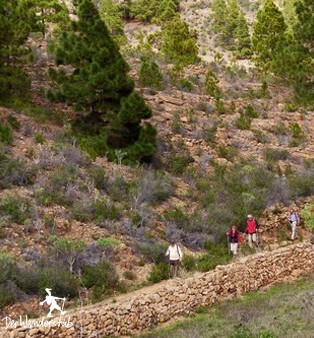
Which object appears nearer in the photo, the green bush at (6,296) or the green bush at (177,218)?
the green bush at (6,296)

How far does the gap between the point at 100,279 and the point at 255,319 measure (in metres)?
Answer: 4.12

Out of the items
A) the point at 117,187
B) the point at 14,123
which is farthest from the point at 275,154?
the point at 14,123

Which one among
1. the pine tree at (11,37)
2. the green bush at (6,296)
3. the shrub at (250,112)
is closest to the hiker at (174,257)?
the green bush at (6,296)

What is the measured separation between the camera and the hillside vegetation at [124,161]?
14398 millimetres

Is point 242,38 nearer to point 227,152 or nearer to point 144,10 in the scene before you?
point 144,10

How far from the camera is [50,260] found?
13641 millimetres

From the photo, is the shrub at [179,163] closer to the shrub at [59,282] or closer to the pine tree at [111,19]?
the shrub at [59,282]

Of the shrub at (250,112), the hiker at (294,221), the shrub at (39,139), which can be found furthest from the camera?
the shrub at (250,112)

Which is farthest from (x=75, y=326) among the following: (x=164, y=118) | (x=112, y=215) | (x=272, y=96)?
(x=272, y=96)

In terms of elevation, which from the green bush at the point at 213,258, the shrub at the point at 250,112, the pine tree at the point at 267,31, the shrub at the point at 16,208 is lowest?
the green bush at the point at 213,258

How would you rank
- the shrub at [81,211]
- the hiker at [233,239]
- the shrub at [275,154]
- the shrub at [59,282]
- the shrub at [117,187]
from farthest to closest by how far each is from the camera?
the shrub at [275,154]
the shrub at [117,187]
the hiker at [233,239]
the shrub at [81,211]
the shrub at [59,282]

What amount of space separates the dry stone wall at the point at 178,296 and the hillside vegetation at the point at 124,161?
3.22ft

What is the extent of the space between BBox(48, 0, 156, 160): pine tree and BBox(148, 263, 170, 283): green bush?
20.8ft

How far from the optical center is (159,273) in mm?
14422
